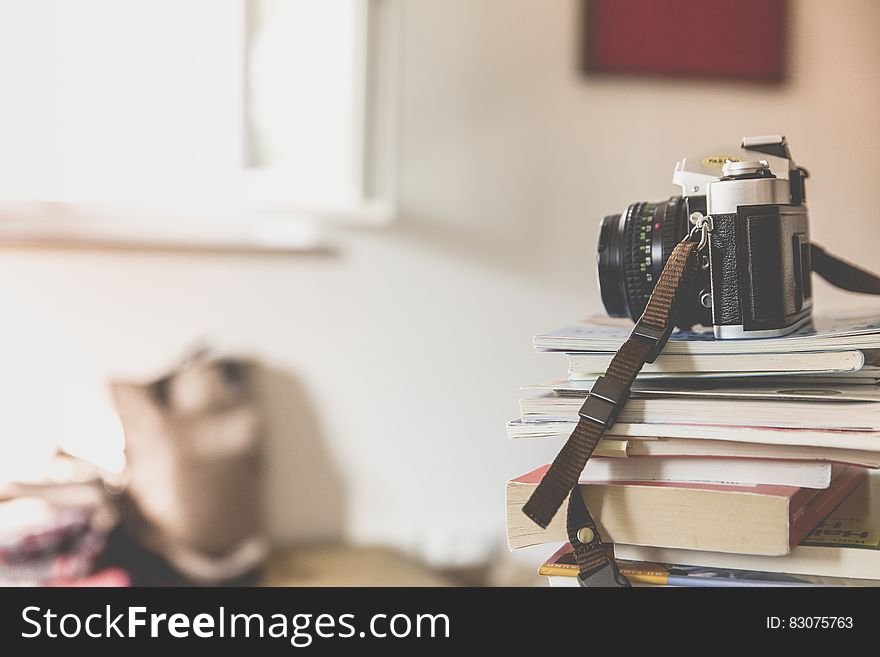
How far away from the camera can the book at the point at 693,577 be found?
0.50 metres

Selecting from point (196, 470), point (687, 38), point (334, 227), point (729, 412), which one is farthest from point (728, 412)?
point (687, 38)

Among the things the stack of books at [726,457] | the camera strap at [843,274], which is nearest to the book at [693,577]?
the stack of books at [726,457]

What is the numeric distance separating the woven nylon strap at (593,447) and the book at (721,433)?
0.6 inches

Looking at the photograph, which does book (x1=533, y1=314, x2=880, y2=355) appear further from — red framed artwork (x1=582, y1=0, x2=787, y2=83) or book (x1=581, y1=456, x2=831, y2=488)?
red framed artwork (x1=582, y1=0, x2=787, y2=83)

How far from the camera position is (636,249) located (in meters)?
0.61

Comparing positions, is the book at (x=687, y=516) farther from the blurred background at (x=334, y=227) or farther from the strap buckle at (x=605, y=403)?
the blurred background at (x=334, y=227)

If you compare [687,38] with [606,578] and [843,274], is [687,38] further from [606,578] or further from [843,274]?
[606,578]

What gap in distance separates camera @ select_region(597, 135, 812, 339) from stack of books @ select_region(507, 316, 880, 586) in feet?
0.12

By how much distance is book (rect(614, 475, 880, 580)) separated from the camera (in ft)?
1.65

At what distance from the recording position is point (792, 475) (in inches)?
20.2

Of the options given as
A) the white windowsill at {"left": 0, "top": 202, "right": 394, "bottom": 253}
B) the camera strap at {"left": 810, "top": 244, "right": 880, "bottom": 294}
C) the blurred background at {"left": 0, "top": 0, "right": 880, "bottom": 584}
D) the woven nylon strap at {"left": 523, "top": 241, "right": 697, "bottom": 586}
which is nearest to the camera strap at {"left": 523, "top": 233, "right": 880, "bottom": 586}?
the woven nylon strap at {"left": 523, "top": 241, "right": 697, "bottom": 586}

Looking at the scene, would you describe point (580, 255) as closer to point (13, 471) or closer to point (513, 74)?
point (513, 74)
